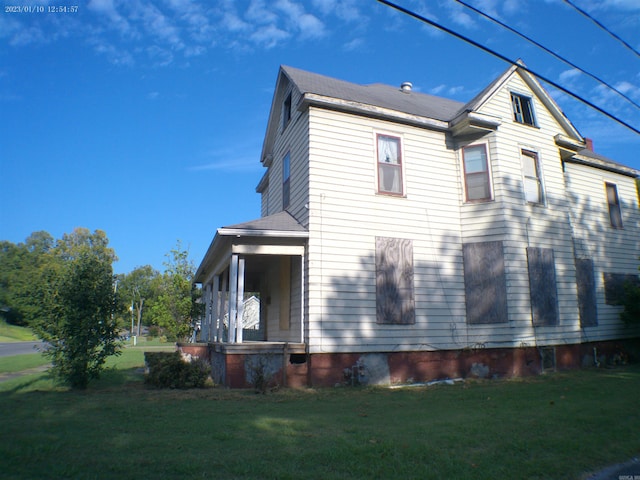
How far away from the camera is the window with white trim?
13.5 meters

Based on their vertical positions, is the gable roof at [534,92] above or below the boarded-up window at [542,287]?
above

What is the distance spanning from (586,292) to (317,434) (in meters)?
12.7

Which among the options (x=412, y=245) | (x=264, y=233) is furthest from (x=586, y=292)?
(x=264, y=233)

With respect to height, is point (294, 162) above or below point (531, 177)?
above

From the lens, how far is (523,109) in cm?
1427

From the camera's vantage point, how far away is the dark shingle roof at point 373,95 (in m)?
12.7

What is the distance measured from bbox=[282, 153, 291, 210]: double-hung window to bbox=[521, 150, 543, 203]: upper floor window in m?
6.85

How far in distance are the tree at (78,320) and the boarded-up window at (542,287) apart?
424 inches

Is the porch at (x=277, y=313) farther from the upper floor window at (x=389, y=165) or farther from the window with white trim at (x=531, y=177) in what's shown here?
the window with white trim at (x=531, y=177)

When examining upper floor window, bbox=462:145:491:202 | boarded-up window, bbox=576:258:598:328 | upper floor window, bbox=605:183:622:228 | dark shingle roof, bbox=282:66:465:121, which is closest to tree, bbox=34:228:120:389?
dark shingle roof, bbox=282:66:465:121

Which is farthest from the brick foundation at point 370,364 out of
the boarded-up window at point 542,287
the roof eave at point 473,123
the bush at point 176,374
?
the roof eave at point 473,123

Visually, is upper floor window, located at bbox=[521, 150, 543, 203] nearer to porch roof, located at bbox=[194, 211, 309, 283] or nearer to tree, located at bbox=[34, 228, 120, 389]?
porch roof, located at bbox=[194, 211, 309, 283]

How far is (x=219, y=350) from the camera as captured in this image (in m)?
11.5

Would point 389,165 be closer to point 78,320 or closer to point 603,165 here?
point 78,320
